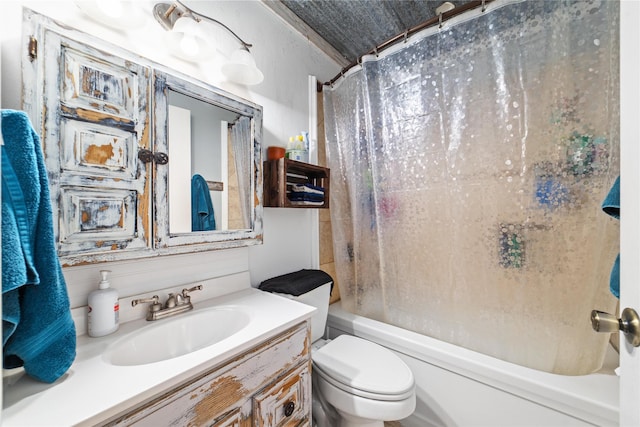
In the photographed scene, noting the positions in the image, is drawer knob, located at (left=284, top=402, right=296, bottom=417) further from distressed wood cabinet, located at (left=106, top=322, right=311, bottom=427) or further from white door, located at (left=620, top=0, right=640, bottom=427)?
white door, located at (left=620, top=0, right=640, bottom=427)

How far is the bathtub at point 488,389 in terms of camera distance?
3.20ft

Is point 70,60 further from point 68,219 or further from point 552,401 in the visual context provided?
point 552,401

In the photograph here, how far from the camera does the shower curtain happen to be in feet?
3.22

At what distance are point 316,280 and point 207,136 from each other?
34.4 inches

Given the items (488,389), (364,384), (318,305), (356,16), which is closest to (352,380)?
(364,384)

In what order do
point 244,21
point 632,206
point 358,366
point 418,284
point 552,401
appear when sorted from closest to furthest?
point 632,206 < point 552,401 < point 358,366 < point 244,21 < point 418,284

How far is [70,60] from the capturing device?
2.42ft

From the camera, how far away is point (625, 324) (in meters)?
0.48

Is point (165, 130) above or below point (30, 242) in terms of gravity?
above

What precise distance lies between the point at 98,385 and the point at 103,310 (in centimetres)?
30

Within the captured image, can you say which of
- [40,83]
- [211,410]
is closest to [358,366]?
[211,410]

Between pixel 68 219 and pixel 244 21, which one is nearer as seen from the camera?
pixel 68 219

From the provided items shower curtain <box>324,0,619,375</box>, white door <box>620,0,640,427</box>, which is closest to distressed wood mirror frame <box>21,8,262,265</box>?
A: shower curtain <box>324,0,619,375</box>

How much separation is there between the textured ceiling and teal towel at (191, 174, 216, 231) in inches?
43.9
